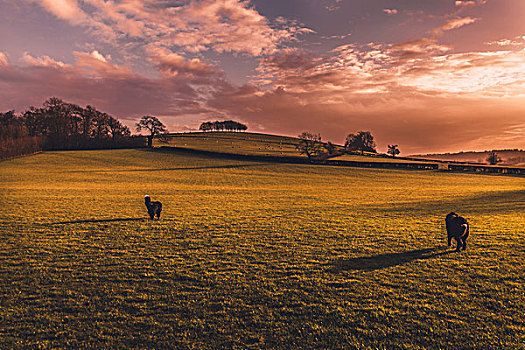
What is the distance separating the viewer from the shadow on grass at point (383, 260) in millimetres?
8999

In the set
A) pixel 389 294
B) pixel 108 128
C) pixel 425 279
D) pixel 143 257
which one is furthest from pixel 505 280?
pixel 108 128

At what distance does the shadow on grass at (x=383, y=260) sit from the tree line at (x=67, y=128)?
278 ft

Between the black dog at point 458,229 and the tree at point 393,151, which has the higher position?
the tree at point 393,151

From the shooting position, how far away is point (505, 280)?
796 cm

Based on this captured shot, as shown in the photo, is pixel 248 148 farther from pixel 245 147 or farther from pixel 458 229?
pixel 458 229

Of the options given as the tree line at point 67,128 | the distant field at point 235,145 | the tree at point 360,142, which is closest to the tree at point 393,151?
the tree at point 360,142

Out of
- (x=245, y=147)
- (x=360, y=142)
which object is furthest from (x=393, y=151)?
(x=245, y=147)

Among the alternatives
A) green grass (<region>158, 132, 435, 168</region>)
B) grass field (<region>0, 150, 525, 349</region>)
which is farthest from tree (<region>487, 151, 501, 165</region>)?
grass field (<region>0, 150, 525, 349</region>)

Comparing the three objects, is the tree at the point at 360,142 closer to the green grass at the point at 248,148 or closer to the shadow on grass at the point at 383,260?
the green grass at the point at 248,148

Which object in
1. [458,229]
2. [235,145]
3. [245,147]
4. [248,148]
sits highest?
[235,145]

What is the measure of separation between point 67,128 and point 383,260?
95.0 metres

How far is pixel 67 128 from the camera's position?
78125 mm

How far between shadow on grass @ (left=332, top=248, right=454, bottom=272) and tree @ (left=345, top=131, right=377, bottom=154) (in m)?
111

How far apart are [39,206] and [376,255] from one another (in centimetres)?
2223
